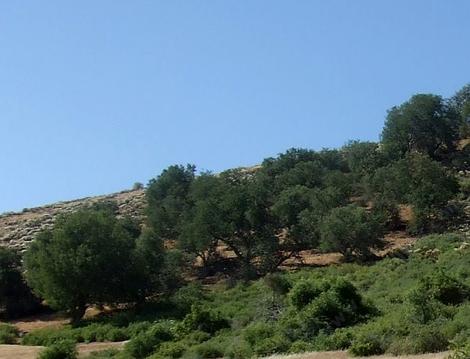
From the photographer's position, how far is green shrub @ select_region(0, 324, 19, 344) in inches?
1730

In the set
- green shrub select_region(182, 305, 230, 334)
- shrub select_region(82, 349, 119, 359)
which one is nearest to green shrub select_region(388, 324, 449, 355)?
green shrub select_region(182, 305, 230, 334)

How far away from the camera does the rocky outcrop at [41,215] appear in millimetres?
80281

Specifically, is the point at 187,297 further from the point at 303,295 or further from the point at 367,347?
the point at 367,347

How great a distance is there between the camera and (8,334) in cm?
4478

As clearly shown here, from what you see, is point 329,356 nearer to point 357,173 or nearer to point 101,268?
point 101,268

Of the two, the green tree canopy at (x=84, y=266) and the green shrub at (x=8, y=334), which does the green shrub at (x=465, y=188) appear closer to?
the green tree canopy at (x=84, y=266)

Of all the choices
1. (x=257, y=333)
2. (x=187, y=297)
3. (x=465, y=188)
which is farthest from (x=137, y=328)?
(x=465, y=188)

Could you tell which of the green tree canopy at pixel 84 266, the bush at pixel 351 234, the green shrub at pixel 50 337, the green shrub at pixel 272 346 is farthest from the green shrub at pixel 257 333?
the bush at pixel 351 234

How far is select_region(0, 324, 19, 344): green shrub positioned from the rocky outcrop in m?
26.2

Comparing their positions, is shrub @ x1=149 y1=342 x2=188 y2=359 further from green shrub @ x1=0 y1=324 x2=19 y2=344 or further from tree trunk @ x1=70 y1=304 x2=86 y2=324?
tree trunk @ x1=70 y1=304 x2=86 y2=324

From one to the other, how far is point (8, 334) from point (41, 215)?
2124 inches

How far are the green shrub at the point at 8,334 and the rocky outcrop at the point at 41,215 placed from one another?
26.2 metres

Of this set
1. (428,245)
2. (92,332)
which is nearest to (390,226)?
(428,245)

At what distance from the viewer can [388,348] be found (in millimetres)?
25250
